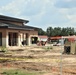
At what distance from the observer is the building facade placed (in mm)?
57438

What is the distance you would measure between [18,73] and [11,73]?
39 cm

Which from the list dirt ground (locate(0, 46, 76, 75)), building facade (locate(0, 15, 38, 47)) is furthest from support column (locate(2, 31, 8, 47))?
dirt ground (locate(0, 46, 76, 75))

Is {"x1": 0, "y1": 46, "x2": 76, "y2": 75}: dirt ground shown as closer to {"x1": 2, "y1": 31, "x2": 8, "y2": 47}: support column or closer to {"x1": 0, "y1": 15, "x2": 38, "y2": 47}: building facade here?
{"x1": 2, "y1": 31, "x2": 8, "y2": 47}: support column

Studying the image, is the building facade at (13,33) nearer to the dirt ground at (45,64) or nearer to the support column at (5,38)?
the support column at (5,38)

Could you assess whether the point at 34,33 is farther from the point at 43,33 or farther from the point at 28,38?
the point at 43,33

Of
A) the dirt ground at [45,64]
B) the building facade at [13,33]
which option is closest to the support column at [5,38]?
the building facade at [13,33]

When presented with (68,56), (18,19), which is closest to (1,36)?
(18,19)

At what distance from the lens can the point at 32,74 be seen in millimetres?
15867

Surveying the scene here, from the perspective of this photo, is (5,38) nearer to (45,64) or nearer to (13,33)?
(13,33)

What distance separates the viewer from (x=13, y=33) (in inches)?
2552

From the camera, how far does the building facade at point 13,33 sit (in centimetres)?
5744

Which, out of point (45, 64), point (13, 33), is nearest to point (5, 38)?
point (13, 33)

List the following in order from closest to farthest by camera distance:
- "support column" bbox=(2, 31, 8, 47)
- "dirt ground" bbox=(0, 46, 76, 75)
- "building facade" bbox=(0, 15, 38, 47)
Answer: "dirt ground" bbox=(0, 46, 76, 75), "support column" bbox=(2, 31, 8, 47), "building facade" bbox=(0, 15, 38, 47)

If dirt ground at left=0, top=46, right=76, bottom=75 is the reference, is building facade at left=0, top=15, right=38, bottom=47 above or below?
above
